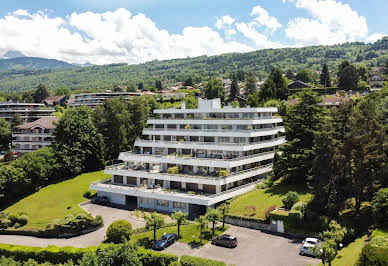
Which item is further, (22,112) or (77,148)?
(22,112)

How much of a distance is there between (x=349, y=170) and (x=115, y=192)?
124ft

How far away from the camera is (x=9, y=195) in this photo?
Answer: 62250mm

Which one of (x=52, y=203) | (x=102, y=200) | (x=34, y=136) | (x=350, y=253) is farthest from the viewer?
(x=34, y=136)

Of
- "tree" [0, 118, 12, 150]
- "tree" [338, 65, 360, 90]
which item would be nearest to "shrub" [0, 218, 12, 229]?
"tree" [0, 118, 12, 150]

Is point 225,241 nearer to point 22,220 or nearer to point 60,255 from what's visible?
point 60,255

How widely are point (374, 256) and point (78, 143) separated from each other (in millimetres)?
64692

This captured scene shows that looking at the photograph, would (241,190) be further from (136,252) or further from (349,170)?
(136,252)

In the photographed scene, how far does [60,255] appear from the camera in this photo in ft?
123

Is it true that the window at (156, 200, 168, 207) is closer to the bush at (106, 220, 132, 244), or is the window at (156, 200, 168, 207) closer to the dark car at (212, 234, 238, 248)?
the bush at (106, 220, 132, 244)

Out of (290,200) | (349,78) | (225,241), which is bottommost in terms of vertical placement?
(225,241)

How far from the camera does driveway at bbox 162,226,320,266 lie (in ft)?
112

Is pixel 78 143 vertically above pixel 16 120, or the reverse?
pixel 16 120

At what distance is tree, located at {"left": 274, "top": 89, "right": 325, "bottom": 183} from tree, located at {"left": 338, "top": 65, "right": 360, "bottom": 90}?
7138 centimetres

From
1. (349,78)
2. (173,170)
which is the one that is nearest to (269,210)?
(173,170)
